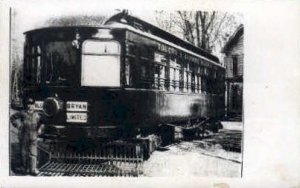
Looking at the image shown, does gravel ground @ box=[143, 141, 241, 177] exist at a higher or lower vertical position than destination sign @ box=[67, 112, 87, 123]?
lower

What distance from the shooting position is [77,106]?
157 centimetres

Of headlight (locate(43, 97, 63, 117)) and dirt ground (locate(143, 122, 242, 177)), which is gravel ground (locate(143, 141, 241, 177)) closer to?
dirt ground (locate(143, 122, 242, 177))

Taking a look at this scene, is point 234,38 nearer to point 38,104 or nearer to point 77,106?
point 77,106

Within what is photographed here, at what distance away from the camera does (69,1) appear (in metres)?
1.58

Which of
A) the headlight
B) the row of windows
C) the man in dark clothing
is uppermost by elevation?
the row of windows

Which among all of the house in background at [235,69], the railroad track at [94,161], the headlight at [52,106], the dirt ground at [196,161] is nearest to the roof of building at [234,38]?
the house in background at [235,69]

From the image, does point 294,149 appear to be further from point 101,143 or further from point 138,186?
point 101,143

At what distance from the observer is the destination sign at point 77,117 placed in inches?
61.9

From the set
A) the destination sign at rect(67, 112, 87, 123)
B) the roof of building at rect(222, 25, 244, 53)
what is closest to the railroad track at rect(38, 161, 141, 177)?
the destination sign at rect(67, 112, 87, 123)

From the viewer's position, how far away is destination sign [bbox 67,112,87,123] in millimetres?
1572

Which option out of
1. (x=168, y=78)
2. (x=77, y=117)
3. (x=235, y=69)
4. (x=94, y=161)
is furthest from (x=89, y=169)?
(x=235, y=69)

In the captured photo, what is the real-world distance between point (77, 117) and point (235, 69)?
1.87 feet

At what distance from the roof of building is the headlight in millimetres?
598

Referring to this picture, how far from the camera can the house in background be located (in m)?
1.62
